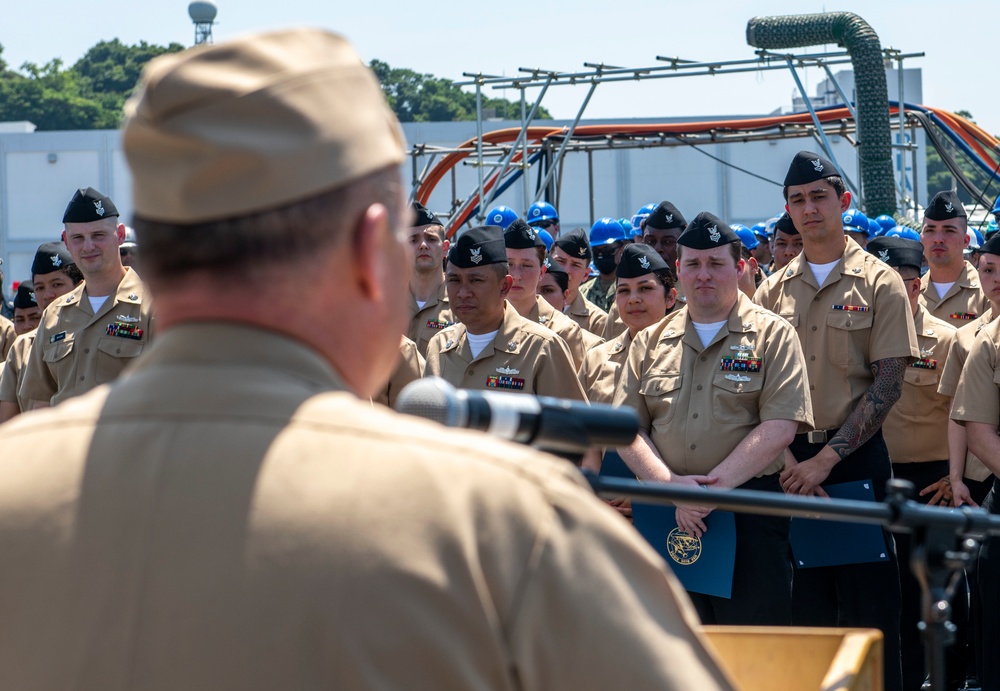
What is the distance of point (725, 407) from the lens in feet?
18.5

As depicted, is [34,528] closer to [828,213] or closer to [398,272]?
[398,272]

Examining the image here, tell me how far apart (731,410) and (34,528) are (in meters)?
4.66

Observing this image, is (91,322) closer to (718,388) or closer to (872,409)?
(718,388)

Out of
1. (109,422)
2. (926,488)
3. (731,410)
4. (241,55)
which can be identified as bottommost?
(926,488)

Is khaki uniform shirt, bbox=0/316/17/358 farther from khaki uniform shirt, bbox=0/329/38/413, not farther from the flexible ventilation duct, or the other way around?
the flexible ventilation duct

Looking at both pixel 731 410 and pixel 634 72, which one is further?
pixel 634 72

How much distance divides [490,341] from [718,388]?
123 centimetres

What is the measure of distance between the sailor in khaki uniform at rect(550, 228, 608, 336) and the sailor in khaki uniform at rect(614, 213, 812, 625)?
3.10 metres

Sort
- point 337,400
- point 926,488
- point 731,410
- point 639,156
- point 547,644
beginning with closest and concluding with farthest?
point 547,644 < point 337,400 < point 731,410 < point 926,488 < point 639,156

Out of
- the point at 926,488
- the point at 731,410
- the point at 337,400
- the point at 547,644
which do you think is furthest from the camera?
the point at 926,488

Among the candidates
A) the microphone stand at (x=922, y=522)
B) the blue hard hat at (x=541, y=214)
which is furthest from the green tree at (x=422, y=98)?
the microphone stand at (x=922, y=522)

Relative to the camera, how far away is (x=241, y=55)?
1228mm

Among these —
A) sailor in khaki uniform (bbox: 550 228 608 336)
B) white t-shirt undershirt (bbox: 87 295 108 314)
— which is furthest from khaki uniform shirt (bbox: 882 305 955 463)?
white t-shirt undershirt (bbox: 87 295 108 314)

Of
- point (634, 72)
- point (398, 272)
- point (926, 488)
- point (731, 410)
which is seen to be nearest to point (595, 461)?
point (731, 410)
